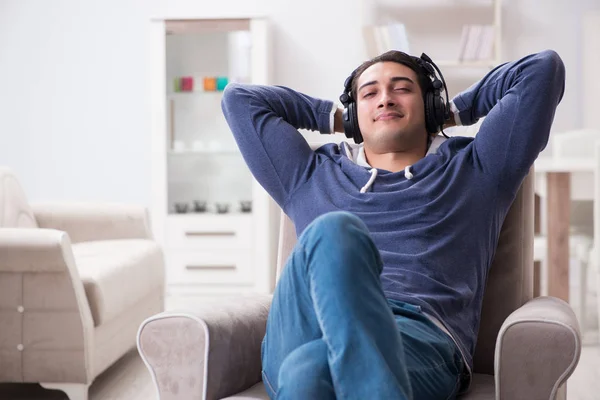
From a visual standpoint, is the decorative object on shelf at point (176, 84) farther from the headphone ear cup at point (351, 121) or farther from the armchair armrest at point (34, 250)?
the headphone ear cup at point (351, 121)

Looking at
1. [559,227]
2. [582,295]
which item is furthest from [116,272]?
[582,295]

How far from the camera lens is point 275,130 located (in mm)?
1888

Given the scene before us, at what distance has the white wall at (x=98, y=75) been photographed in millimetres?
5027

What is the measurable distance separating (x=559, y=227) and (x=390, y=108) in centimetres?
181

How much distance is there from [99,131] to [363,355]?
4278 millimetres

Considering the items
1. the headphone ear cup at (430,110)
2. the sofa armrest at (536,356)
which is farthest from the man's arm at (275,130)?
the sofa armrest at (536,356)

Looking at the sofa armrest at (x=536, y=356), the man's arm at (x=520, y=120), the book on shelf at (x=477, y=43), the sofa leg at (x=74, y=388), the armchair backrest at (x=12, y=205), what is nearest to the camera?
the sofa armrest at (x=536, y=356)

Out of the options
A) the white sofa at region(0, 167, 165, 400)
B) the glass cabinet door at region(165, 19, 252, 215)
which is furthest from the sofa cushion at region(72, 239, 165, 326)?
the glass cabinet door at region(165, 19, 252, 215)

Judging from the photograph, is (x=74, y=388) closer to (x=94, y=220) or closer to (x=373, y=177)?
(x=94, y=220)

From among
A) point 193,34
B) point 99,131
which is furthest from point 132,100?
point 193,34

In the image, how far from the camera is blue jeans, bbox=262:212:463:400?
1.16 metres

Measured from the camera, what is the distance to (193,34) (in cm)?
477

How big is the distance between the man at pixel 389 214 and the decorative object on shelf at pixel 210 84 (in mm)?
2919

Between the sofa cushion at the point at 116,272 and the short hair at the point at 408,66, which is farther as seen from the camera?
the sofa cushion at the point at 116,272
